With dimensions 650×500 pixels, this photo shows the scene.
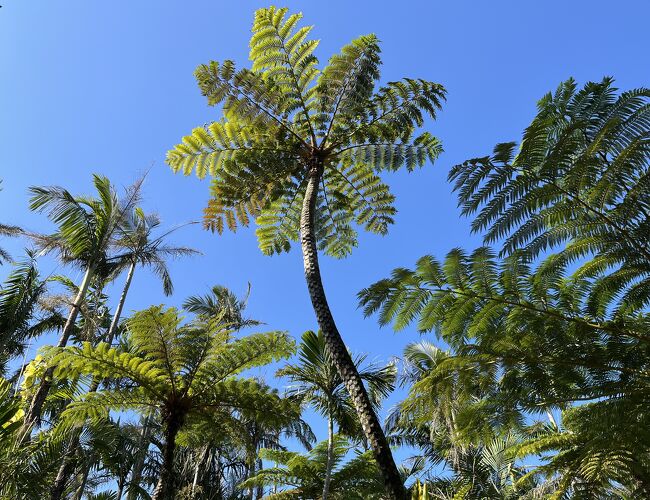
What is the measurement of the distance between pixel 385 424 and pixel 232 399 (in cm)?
788

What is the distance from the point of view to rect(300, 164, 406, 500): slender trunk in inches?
157

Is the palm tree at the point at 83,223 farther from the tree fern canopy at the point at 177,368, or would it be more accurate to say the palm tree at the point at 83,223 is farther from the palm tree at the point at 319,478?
the palm tree at the point at 319,478

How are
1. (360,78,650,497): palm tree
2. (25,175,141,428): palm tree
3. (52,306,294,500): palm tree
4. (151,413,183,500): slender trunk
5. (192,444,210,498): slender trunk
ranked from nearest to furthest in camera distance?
(360,78,650,497): palm tree < (151,413,183,500): slender trunk < (52,306,294,500): palm tree < (25,175,141,428): palm tree < (192,444,210,498): slender trunk

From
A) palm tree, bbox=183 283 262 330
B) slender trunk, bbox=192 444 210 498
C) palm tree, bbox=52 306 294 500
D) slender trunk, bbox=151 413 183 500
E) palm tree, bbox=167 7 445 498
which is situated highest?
palm tree, bbox=183 283 262 330

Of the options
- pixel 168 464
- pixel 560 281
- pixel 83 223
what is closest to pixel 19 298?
pixel 83 223

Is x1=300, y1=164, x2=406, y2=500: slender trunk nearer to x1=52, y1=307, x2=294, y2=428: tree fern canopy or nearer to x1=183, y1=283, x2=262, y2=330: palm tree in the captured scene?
x1=52, y1=307, x2=294, y2=428: tree fern canopy

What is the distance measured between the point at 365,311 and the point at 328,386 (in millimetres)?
4354

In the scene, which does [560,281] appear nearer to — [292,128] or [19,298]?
[292,128]

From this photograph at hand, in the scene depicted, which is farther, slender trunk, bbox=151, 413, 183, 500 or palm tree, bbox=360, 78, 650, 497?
slender trunk, bbox=151, 413, 183, 500

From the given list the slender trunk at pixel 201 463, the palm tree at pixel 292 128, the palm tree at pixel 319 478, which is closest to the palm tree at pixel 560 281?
the palm tree at pixel 292 128

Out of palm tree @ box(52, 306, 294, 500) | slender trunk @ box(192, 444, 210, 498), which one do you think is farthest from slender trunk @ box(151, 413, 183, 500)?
slender trunk @ box(192, 444, 210, 498)

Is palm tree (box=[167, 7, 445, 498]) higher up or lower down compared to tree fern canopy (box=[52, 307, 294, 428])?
higher up

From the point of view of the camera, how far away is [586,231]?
387 centimetres

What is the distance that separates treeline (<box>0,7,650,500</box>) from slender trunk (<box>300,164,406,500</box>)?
0.02 metres
